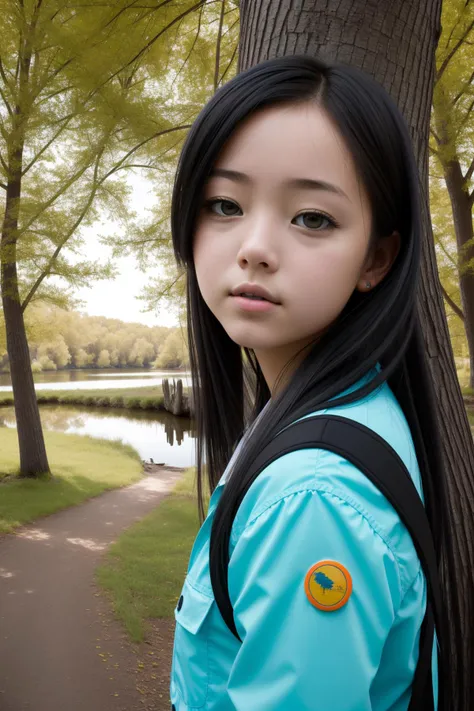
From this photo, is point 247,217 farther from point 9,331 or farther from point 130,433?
point 130,433

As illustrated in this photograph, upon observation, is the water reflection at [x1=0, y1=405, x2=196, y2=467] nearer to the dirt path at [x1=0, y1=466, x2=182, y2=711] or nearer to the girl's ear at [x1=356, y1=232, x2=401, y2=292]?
the dirt path at [x1=0, y1=466, x2=182, y2=711]

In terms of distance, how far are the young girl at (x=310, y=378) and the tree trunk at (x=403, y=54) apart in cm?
91

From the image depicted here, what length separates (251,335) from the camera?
1.07 meters

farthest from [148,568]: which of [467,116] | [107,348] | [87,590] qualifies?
[107,348]

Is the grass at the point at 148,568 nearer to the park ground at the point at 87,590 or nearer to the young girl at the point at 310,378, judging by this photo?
the park ground at the point at 87,590

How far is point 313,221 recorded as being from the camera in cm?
103

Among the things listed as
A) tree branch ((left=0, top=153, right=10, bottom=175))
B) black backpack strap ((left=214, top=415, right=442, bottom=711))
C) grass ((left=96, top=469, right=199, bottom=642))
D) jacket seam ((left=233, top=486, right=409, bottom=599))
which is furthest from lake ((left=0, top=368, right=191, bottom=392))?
jacket seam ((left=233, top=486, right=409, bottom=599))

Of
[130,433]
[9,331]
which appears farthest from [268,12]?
[130,433]

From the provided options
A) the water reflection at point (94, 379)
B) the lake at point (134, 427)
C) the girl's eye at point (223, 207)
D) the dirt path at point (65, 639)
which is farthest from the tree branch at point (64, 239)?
the water reflection at point (94, 379)

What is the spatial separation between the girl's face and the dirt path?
12.5ft

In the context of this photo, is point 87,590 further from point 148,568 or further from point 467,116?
point 467,116

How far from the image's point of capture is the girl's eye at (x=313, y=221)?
1024 mm

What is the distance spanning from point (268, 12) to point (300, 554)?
1891 mm

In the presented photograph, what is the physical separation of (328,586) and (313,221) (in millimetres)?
599
